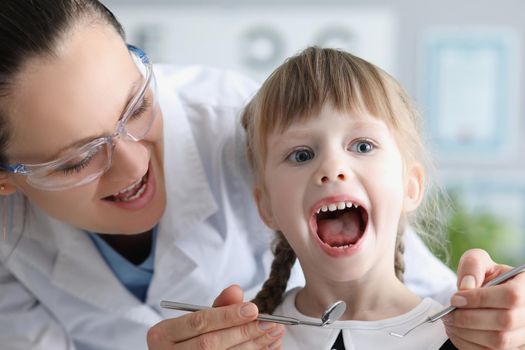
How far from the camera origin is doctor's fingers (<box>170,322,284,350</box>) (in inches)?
43.6

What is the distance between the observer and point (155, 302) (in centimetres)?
161

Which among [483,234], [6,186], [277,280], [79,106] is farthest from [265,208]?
[483,234]

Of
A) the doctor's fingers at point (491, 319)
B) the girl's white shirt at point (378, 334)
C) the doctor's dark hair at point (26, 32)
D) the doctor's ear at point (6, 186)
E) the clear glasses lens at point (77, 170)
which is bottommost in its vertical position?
the girl's white shirt at point (378, 334)

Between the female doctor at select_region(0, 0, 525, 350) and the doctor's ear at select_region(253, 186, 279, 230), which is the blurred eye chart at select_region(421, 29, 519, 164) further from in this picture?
the doctor's ear at select_region(253, 186, 279, 230)

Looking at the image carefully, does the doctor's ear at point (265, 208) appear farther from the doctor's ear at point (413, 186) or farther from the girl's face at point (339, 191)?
the doctor's ear at point (413, 186)

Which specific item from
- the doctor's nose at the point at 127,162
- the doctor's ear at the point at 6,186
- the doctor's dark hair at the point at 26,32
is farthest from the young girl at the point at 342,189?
the doctor's ear at the point at 6,186

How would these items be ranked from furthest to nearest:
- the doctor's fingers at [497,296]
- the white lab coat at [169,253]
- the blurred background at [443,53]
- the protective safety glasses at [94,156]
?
A: the blurred background at [443,53] < the white lab coat at [169,253] < the protective safety glasses at [94,156] < the doctor's fingers at [497,296]

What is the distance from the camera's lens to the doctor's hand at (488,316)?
1.01m

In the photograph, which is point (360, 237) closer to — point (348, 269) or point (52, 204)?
point (348, 269)

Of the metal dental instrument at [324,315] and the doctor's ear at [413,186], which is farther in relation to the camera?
the doctor's ear at [413,186]

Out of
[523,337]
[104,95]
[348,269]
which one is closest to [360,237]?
[348,269]

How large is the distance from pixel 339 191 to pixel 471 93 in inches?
108

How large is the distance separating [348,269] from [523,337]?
269mm

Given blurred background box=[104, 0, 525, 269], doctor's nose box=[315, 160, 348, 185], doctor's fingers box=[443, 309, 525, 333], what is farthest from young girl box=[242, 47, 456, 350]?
blurred background box=[104, 0, 525, 269]
